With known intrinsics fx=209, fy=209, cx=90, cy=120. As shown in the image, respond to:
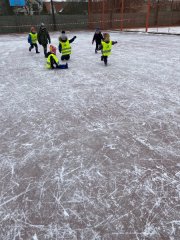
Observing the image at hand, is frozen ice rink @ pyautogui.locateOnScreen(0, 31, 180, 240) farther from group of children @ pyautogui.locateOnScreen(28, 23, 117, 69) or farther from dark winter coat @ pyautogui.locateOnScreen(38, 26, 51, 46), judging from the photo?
dark winter coat @ pyautogui.locateOnScreen(38, 26, 51, 46)

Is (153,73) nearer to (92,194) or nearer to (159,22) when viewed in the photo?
(92,194)

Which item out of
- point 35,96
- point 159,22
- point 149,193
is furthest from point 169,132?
point 159,22

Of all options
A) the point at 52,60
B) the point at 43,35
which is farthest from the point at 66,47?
the point at 43,35

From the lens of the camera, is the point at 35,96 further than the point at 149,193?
Yes

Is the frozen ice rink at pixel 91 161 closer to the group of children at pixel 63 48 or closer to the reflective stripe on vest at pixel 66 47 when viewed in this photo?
the group of children at pixel 63 48

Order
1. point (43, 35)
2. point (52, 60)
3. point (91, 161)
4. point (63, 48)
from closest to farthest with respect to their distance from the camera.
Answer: point (91, 161), point (52, 60), point (63, 48), point (43, 35)

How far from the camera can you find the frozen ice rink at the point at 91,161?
6.38ft

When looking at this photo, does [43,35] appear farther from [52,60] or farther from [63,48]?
[52,60]

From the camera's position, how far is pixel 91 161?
273cm

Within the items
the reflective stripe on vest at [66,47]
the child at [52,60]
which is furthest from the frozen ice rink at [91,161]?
the reflective stripe on vest at [66,47]

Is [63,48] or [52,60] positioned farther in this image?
[63,48]

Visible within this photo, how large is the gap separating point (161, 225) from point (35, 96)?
3.93 metres

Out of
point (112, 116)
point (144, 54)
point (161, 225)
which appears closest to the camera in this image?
point (161, 225)

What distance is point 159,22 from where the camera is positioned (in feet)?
76.3
